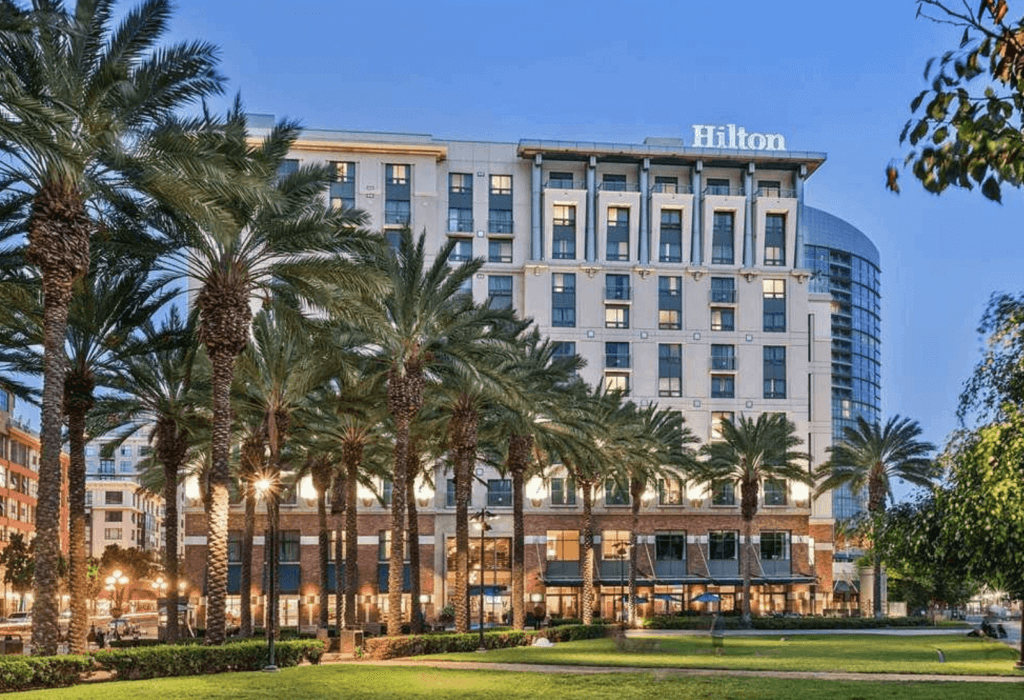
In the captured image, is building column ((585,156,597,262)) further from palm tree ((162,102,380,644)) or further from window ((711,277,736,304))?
palm tree ((162,102,380,644))

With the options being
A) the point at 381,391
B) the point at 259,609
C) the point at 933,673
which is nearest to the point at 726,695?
the point at 933,673

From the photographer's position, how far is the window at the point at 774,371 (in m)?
102

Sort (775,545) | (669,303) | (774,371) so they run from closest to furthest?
(775,545)
(669,303)
(774,371)

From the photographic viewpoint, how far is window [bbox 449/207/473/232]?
101375 millimetres

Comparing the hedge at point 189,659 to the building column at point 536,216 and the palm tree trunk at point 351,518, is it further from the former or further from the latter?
the building column at point 536,216

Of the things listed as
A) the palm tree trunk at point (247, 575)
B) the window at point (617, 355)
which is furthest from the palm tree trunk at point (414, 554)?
the window at point (617, 355)

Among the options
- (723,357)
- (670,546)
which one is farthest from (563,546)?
(723,357)

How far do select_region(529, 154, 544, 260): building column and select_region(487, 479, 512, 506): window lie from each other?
19020 mm

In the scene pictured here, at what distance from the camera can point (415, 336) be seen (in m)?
46.5

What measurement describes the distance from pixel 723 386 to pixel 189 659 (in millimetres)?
74799

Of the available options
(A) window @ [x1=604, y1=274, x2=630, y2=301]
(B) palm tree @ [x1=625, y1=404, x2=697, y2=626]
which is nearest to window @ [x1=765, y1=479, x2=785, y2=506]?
(B) palm tree @ [x1=625, y1=404, x2=697, y2=626]

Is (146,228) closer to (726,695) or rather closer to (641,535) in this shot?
(726,695)

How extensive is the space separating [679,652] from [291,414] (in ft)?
61.1

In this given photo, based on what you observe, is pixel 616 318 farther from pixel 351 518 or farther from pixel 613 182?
pixel 351 518
